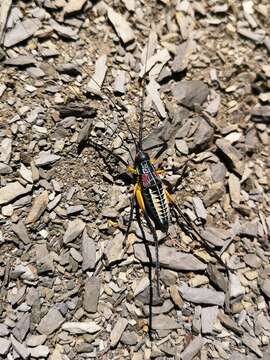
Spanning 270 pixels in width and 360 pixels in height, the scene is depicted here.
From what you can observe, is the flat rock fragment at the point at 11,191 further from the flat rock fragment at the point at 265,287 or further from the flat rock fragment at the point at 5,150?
the flat rock fragment at the point at 265,287

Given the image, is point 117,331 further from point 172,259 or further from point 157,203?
point 157,203

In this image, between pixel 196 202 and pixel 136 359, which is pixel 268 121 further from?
pixel 136 359

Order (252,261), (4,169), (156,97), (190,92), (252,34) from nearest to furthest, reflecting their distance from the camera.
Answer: (4,169), (252,261), (156,97), (190,92), (252,34)

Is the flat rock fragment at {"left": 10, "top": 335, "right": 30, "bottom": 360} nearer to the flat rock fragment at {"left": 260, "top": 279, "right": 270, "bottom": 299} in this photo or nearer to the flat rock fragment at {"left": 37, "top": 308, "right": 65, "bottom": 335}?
the flat rock fragment at {"left": 37, "top": 308, "right": 65, "bottom": 335}

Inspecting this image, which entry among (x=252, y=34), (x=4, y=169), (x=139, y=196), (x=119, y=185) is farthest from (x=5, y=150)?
(x=252, y=34)

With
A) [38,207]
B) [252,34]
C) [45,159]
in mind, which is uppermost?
[252,34]

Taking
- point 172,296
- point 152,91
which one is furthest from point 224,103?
point 172,296
